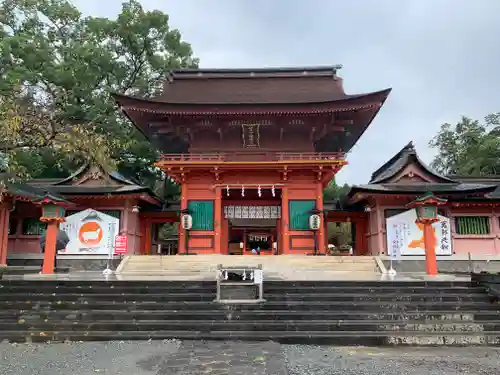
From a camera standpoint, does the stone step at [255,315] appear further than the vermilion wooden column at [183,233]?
No

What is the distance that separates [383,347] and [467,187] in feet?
40.3

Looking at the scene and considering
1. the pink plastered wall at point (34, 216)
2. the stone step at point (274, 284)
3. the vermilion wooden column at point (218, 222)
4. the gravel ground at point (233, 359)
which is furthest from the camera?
the pink plastered wall at point (34, 216)

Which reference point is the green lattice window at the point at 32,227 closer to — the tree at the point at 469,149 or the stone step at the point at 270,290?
the stone step at the point at 270,290

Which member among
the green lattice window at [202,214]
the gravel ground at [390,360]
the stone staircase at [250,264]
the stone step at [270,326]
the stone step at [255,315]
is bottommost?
the gravel ground at [390,360]

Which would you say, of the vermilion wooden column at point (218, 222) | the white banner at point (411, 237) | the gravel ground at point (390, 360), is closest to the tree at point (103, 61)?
the vermilion wooden column at point (218, 222)

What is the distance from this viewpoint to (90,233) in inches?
712

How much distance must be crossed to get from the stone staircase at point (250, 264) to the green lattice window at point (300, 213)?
202cm

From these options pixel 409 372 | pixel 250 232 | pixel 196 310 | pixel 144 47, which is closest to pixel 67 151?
pixel 196 310

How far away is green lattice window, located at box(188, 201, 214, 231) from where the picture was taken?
60.1 ft

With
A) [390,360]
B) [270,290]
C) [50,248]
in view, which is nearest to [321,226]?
[270,290]

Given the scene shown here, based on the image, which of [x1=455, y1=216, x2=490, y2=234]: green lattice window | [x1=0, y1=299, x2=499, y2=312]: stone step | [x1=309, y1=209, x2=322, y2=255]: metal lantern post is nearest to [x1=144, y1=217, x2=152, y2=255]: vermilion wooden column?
[x1=309, y1=209, x2=322, y2=255]: metal lantern post

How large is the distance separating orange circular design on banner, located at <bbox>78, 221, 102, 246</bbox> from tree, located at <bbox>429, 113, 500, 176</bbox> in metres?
28.6

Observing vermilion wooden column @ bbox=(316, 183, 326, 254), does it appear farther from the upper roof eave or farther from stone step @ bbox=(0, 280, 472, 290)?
stone step @ bbox=(0, 280, 472, 290)

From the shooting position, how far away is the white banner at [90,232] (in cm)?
1784
